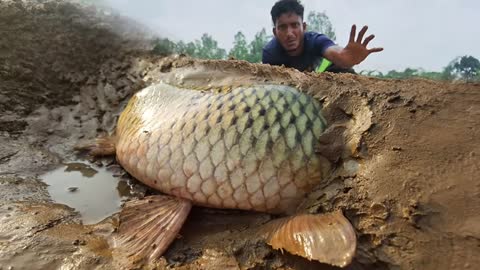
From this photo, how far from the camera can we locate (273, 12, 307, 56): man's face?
18.0 ft

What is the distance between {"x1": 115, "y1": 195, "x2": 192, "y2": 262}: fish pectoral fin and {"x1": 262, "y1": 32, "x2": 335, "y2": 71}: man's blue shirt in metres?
3.07

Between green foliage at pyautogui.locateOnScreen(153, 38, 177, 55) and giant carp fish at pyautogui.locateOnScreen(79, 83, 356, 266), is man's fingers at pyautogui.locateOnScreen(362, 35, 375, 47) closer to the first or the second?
giant carp fish at pyautogui.locateOnScreen(79, 83, 356, 266)

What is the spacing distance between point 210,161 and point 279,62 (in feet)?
9.96

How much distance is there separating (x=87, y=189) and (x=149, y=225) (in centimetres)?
85

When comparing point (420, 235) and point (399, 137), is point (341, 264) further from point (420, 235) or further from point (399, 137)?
point (399, 137)

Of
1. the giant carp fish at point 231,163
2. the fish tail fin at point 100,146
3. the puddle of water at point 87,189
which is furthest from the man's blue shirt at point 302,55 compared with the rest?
the puddle of water at point 87,189

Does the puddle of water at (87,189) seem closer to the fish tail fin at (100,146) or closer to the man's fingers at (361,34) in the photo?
the fish tail fin at (100,146)

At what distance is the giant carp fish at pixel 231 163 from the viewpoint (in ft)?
8.76

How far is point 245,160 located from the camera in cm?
275

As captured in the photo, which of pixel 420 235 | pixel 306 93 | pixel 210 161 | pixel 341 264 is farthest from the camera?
pixel 306 93

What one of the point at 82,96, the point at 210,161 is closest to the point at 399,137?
the point at 210,161

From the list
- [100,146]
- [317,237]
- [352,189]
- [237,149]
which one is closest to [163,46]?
[100,146]

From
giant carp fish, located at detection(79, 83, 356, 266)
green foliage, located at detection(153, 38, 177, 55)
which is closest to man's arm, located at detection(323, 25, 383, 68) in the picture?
giant carp fish, located at detection(79, 83, 356, 266)

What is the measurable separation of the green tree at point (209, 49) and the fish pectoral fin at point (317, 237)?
14.8 feet
